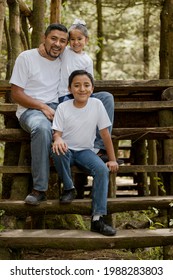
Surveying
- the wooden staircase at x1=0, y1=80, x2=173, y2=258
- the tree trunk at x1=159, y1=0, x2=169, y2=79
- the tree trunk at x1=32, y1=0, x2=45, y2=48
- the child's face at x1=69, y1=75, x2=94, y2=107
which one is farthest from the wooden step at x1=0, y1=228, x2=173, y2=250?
the tree trunk at x1=159, y1=0, x2=169, y2=79

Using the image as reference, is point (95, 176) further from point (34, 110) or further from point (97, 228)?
point (34, 110)

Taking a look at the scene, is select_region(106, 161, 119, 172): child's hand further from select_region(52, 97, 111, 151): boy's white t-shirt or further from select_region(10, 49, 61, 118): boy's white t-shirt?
select_region(10, 49, 61, 118): boy's white t-shirt

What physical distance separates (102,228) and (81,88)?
1433 mm

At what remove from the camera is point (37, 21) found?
7.37 metres

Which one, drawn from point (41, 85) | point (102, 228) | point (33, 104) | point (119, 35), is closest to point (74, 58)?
point (41, 85)

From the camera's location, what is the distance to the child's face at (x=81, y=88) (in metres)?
4.41

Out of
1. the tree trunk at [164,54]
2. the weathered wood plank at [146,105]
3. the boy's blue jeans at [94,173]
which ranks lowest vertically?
the boy's blue jeans at [94,173]

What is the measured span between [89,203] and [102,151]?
2.17 feet

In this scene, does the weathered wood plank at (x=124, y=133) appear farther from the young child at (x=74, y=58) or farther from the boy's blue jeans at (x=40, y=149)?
the young child at (x=74, y=58)

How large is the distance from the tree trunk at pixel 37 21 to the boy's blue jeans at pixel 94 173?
3407 millimetres

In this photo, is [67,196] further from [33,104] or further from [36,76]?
[36,76]

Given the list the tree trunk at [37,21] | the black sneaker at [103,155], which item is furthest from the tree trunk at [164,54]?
the black sneaker at [103,155]

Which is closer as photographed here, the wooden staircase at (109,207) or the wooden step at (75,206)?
the wooden staircase at (109,207)

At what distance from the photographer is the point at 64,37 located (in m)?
4.81
